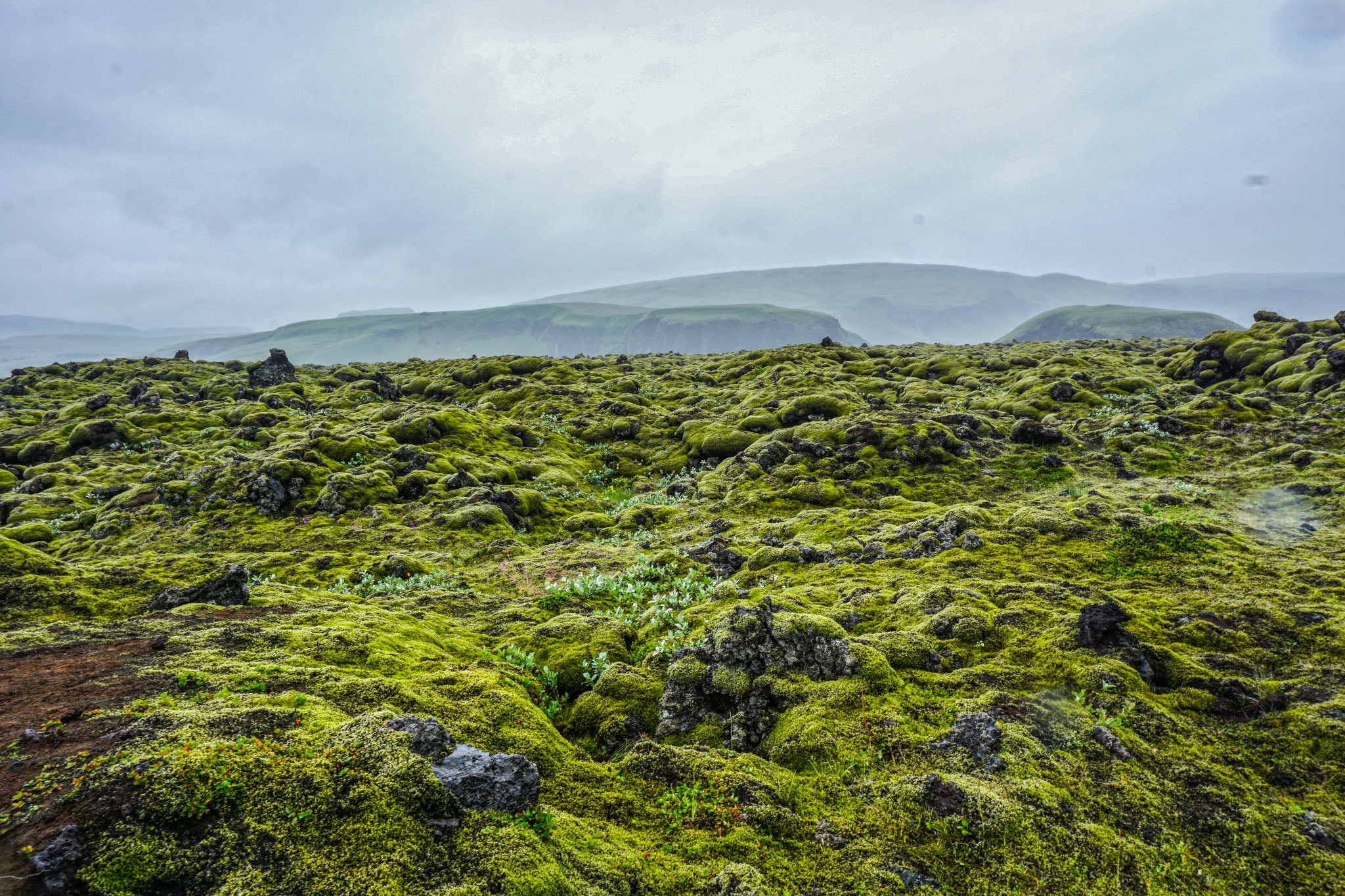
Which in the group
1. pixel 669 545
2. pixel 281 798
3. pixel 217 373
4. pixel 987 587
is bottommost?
pixel 669 545

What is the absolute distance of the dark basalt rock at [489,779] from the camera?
5.38 m

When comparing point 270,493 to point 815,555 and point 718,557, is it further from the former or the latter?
point 815,555

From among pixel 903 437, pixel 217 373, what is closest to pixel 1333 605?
pixel 903 437

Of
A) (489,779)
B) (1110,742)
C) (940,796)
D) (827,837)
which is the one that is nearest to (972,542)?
(1110,742)

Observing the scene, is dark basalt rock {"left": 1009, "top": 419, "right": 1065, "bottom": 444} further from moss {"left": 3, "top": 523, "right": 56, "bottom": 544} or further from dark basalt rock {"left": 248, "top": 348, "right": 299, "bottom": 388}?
dark basalt rock {"left": 248, "top": 348, "right": 299, "bottom": 388}

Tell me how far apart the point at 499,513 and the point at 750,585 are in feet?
42.8

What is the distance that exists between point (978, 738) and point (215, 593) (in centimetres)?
1385

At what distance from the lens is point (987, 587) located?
1237 cm

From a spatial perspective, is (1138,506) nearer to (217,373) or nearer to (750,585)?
(750,585)

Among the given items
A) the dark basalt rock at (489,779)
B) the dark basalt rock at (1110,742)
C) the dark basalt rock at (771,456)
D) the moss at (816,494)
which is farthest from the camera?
the dark basalt rock at (771,456)

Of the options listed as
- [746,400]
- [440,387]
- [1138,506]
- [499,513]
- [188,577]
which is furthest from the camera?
[440,387]

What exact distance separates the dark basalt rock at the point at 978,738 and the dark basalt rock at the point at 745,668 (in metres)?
1.73

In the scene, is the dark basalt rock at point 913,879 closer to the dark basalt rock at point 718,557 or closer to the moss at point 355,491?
the dark basalt rock at point 718,557

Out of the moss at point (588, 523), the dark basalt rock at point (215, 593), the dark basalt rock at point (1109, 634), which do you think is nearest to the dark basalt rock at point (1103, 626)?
the dark basalt rock at point (1109, 634)
